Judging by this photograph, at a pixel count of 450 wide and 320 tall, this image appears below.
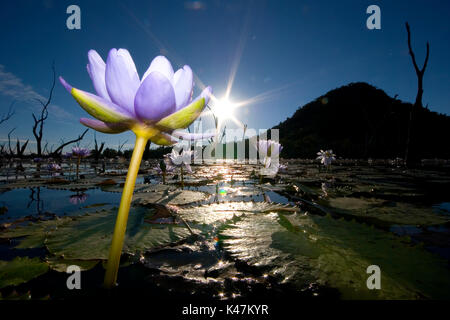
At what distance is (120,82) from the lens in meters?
0.62

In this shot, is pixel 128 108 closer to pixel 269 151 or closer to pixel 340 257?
pixel 340 257

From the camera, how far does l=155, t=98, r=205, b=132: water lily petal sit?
599mm

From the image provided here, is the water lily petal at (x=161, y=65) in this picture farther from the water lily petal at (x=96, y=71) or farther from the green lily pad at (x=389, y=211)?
the green lily pad at (x=389, y=211)

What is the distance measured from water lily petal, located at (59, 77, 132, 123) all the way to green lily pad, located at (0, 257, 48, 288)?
0.73 metres

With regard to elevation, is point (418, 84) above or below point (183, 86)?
above

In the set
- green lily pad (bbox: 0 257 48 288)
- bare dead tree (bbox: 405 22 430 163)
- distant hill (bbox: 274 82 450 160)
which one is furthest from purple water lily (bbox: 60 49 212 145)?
distant hill (bbox: 274 82 450 160)

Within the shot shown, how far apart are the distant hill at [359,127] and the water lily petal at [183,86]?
20.3 meters

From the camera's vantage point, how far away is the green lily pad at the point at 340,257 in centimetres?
71

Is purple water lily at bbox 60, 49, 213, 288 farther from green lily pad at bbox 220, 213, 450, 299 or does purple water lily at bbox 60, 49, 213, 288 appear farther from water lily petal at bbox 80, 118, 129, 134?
green lily pad at bbox 220, 213, 450, 299

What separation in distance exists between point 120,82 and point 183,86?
0.71ft

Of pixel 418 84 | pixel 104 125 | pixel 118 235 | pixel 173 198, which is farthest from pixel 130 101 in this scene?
pixel 418 84

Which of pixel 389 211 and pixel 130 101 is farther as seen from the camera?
pixel 389 211

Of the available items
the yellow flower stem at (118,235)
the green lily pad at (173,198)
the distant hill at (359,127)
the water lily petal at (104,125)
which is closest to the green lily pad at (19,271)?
the yellow flower stem at (118,235)
